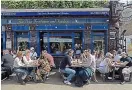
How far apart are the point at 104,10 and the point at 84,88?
6.44m

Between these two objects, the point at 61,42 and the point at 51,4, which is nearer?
the point at 61,42

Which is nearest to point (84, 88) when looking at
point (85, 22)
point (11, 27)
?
point (85, 22)

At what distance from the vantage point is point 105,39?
15.3 meters

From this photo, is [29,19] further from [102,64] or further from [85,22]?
[102,64]

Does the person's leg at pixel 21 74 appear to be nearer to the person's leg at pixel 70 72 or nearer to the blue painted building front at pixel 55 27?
the person's leg at pixel 70 72

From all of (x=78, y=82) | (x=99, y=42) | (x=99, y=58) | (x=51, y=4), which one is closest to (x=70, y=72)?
(x=78, y=82)

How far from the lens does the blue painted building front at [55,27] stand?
1509 cm

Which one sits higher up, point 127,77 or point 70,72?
point 70,72

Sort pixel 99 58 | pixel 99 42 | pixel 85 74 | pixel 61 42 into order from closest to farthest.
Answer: pixel 85 74 → pixel 99 58 → pixel 99 42 → pixel 61 42

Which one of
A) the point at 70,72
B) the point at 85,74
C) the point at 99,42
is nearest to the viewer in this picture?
the point at 85,74

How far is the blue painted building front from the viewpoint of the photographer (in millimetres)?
15094

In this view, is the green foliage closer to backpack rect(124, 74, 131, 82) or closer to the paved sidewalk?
backpack rect(124, 74, 131, 82)

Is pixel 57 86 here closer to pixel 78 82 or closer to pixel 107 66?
pixel 78 82

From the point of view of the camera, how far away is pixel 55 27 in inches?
597
